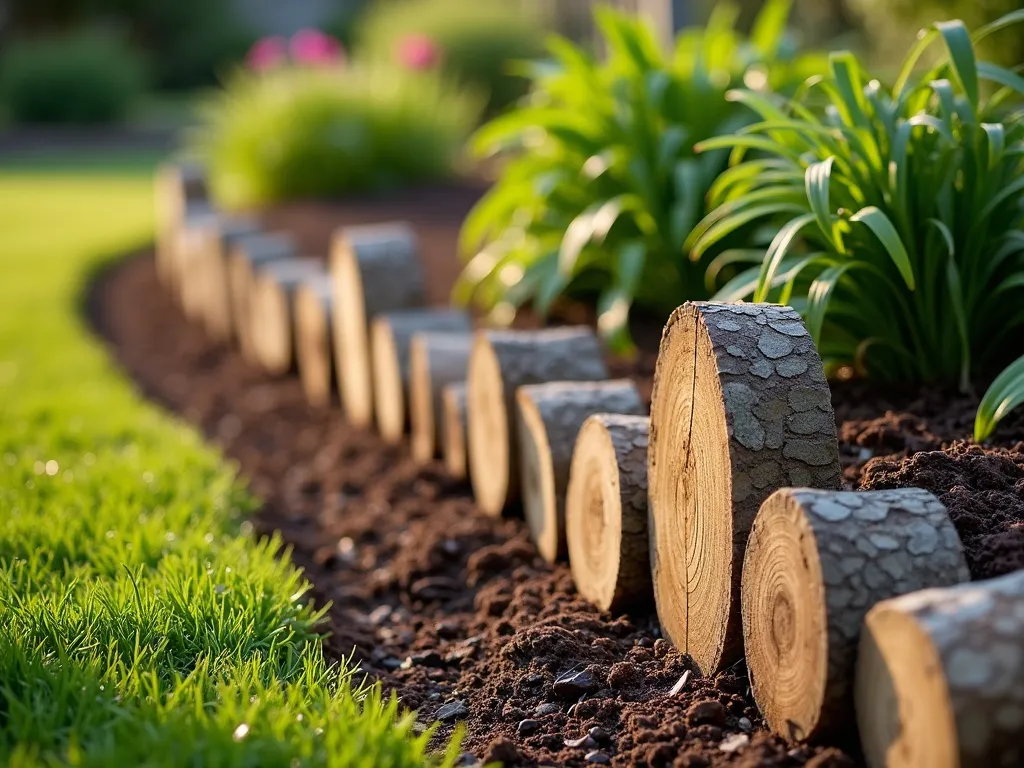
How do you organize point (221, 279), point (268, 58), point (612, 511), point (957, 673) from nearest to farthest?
1. point (957, 673)
2. point (612, 511)
3. point (221, 279)
4. point (268, 58)

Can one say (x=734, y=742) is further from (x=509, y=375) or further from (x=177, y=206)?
(x=177, y=206)

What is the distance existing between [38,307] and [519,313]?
13.2 ft

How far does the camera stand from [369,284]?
4520 millimetres

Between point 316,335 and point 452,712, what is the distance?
3.01 m

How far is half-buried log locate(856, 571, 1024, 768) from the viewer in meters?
1.56

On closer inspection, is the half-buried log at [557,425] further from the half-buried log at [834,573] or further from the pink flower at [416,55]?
the pink flower at [416,55]

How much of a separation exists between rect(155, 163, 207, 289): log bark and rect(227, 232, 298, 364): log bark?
64.9 inches

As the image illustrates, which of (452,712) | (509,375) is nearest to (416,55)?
(509,375)

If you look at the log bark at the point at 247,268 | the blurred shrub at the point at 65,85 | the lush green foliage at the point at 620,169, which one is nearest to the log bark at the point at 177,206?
the log bark at the point at 247,268

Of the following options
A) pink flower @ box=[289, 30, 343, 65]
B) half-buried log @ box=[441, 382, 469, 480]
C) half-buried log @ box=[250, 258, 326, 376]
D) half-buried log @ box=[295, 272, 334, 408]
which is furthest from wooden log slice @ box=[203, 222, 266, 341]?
pink flower @ box=[289, 30, 343, 65]

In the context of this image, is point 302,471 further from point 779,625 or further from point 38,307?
point 38,307

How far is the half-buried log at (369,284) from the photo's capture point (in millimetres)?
4531

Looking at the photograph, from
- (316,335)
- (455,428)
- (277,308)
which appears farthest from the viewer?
(277,308)

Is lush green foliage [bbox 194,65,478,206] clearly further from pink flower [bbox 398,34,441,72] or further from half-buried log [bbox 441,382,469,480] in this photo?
half-buried log [bbox 441,382,469,480]
